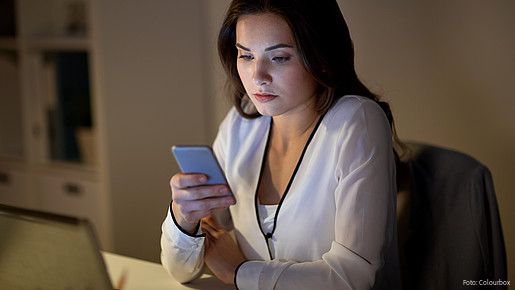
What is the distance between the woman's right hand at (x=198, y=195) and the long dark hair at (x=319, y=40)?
0.87 ft

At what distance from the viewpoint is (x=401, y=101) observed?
204cm

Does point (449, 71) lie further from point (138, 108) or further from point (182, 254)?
point (138, 108)

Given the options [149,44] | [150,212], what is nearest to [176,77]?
[149,44]

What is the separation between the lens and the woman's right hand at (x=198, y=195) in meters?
1.37

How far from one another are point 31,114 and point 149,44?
67 cm

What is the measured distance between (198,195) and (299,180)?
0.72ft

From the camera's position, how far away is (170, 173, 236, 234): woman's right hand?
1.37 meters

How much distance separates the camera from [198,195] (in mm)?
1376

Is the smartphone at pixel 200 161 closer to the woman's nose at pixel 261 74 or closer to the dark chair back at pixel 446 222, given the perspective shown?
the woman's nose at pixel 261 74

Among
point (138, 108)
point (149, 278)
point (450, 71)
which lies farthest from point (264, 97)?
point (138, 108)

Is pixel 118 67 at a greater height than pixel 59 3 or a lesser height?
lesser

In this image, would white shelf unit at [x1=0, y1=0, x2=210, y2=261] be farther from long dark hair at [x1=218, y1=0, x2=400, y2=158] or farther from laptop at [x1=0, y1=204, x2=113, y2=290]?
laptop at [x1=0, y1=204, x2=113, y2=290]

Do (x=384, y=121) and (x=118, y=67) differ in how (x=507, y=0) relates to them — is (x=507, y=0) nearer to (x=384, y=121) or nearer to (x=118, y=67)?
(x=384, y=121)

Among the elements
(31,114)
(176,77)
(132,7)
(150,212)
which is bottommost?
(150,212)
